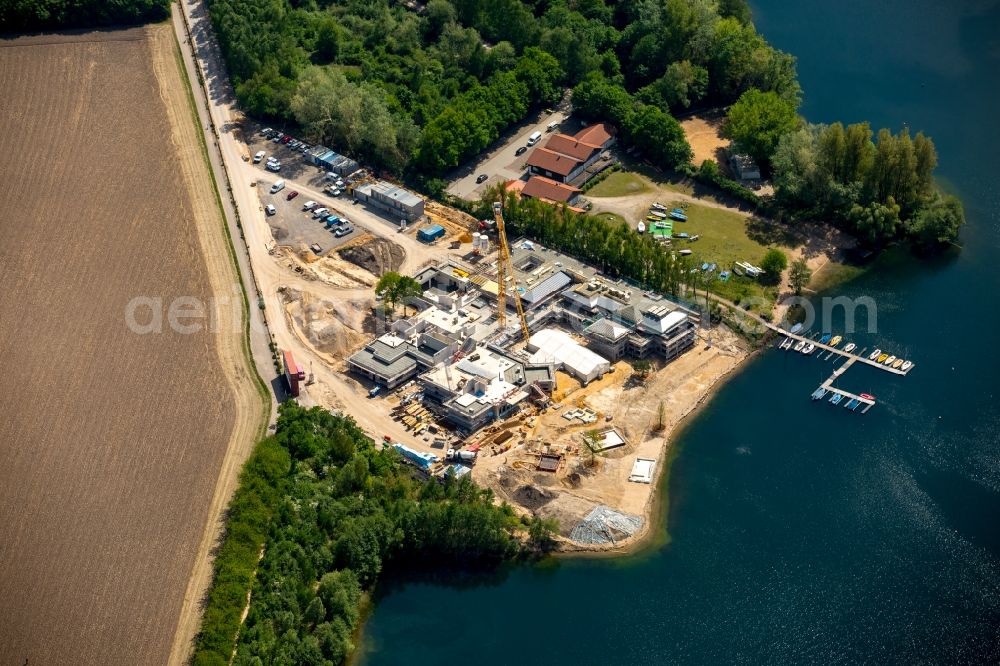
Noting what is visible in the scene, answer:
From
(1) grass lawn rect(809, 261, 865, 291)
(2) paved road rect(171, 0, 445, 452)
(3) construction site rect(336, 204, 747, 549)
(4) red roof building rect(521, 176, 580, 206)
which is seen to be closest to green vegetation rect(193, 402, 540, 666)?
(3) construction site rect(336, 204, 747, 549)

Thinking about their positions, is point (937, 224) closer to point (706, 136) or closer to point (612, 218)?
point (706, 136)

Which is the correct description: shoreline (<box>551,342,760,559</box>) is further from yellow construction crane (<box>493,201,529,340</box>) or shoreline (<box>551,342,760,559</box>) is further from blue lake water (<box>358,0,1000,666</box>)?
yellow construction crane (<box>493,201,529,340</box>)

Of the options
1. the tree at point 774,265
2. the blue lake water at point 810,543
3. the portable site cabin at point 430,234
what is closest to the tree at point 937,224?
the blue lake water at point 810,543

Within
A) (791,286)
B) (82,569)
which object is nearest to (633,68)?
(791,286)

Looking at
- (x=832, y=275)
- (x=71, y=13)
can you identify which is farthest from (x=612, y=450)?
(x=71, y=13)

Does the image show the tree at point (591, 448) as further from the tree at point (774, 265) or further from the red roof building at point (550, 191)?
the red roof building at point (550, 191)
